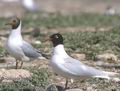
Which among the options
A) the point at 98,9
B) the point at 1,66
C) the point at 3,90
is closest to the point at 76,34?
the point at 1,66

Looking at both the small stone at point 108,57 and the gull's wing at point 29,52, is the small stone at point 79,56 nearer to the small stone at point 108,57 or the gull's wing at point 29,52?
the small stone at point 108,57

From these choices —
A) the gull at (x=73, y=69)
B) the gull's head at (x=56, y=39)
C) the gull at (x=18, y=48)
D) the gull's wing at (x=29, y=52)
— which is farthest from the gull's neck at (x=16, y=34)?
the gull at (x=73, y=69)

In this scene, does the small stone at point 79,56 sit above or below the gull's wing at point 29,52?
above

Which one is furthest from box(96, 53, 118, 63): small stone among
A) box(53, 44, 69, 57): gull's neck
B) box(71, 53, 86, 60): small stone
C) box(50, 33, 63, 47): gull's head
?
box(53, 44, 69, 57): gull's neck

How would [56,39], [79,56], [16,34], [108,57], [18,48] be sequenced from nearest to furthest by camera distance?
[56,39] < [18,48] < [16,34] < [108,57] < [79,56]

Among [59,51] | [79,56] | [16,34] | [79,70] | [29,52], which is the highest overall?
[16,34]

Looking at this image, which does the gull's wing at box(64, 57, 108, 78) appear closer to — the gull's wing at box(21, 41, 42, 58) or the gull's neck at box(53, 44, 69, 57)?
the gull's neck at box(53, 44, 69, 57)

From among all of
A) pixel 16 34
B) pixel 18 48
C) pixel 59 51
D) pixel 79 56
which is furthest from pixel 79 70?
→ pixel 79 56

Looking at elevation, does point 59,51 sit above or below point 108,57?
below

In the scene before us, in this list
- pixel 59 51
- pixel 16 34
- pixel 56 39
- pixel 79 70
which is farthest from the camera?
pixel 16 34

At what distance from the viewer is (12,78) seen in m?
10.5

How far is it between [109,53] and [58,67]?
3.79m

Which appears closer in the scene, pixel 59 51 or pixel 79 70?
pixel 79 70

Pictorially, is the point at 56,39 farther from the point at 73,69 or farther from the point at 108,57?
the point at 108,57
